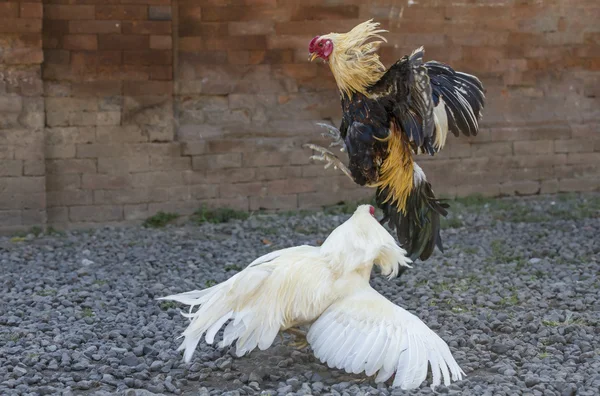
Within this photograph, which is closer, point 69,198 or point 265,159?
point 69,198

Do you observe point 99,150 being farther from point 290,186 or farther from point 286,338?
point 286,338

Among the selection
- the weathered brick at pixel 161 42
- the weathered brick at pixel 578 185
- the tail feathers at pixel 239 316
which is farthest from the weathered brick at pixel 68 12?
the weathered brick at pixel 578 185

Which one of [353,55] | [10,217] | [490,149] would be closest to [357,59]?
[353,55]

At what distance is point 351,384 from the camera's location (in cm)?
484

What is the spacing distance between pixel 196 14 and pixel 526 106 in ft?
14.2

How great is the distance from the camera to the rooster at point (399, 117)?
5371mm

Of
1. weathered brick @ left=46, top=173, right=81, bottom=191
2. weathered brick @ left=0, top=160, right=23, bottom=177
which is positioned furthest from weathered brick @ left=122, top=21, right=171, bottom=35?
weathered brick @ left=0, top=160, right=23, bottom=177

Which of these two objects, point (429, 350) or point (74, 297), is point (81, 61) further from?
point (429, 350)

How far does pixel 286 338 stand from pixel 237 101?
4.77 m

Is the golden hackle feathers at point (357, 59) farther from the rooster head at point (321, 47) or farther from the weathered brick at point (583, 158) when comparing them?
the weathered brick at point (583, 158)

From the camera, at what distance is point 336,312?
486 cm

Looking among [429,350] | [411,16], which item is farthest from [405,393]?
[411,16]

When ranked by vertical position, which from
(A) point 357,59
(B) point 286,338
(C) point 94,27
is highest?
(C) point 94,27

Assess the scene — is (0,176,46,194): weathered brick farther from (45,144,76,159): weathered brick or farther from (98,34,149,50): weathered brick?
(98,34,149,50): weathered brick
